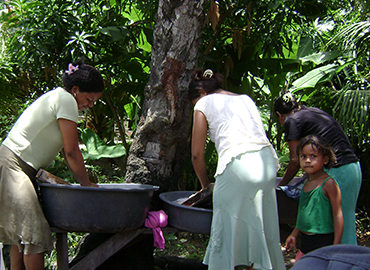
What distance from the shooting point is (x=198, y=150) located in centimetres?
220

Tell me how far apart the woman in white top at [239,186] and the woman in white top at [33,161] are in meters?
0.68

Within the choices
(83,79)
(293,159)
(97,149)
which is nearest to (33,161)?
(83,79)

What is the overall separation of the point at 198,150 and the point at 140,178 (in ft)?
2.50

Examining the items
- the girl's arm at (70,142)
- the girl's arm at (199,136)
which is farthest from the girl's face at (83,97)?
→ the girl's arm at (199,136)

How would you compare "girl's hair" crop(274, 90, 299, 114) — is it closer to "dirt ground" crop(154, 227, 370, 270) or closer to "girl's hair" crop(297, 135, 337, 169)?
"girl's hair" crop(297, 135, 337, 169)

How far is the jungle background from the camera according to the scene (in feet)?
11.6

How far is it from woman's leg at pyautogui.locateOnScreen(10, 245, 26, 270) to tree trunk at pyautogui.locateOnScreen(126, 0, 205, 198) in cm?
87

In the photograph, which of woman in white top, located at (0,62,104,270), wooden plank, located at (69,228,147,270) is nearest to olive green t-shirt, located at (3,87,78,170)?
woman in white top, located at (0,62,104,270)

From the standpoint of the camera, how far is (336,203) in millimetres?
2160

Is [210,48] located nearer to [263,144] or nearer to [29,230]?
[263,144]

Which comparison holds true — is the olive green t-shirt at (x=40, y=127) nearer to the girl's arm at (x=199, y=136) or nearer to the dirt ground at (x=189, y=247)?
the girl's arm at (x=199, y=136)

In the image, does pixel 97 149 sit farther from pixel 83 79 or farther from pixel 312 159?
pixel 312 159

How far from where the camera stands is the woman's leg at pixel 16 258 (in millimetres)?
2275

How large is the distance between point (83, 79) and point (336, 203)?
1.56 metres
